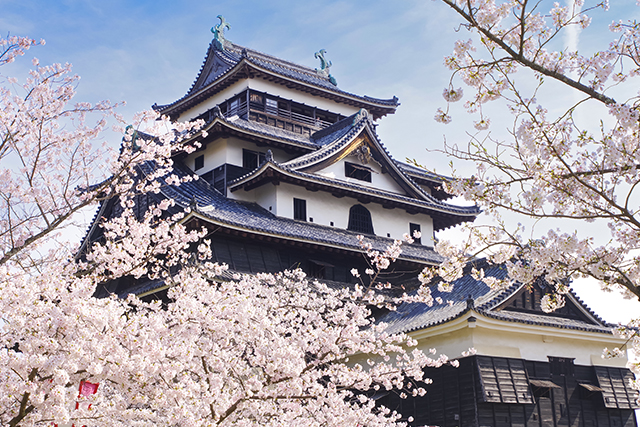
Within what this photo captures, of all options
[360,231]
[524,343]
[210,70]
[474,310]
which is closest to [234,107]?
[210,70]

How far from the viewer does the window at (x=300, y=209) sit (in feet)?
71.8

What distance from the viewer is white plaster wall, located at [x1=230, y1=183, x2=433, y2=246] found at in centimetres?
2164

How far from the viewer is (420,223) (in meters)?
25.4

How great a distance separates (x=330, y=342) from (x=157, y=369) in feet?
10.1

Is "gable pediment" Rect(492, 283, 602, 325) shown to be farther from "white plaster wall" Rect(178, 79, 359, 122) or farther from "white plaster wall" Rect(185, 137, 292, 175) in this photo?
"white plaster wall" Rect(178, 79, 359, 122)

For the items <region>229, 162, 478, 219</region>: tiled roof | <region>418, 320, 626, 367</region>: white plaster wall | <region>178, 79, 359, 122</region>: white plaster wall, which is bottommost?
<region>418, 320, 626, 367</region>: white plaster wall

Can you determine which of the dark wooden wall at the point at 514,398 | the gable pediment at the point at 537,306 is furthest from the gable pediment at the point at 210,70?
the dark wooden wall at the point at 514,398

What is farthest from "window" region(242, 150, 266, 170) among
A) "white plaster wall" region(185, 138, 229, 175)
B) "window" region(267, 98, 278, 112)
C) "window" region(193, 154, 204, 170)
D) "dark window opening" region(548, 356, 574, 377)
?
"dark window opening" region(548, 356, 574, 377)

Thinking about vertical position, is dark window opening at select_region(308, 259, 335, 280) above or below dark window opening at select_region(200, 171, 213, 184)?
below

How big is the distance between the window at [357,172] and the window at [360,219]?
1.22 meters

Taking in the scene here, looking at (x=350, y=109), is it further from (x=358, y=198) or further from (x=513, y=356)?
(x=513, y=356)

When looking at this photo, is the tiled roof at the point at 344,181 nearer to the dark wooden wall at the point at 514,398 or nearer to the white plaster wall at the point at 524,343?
the white plaster wall at the point at 524,343

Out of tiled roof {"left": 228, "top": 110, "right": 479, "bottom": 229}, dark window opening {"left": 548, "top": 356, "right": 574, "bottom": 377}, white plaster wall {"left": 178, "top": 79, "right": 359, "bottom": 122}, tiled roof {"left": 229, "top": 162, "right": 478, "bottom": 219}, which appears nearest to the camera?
dark window opening {"left": 548, "top": 356, "right": 574, "bottom": 377}

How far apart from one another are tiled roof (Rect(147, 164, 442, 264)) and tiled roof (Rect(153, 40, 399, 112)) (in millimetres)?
7324
